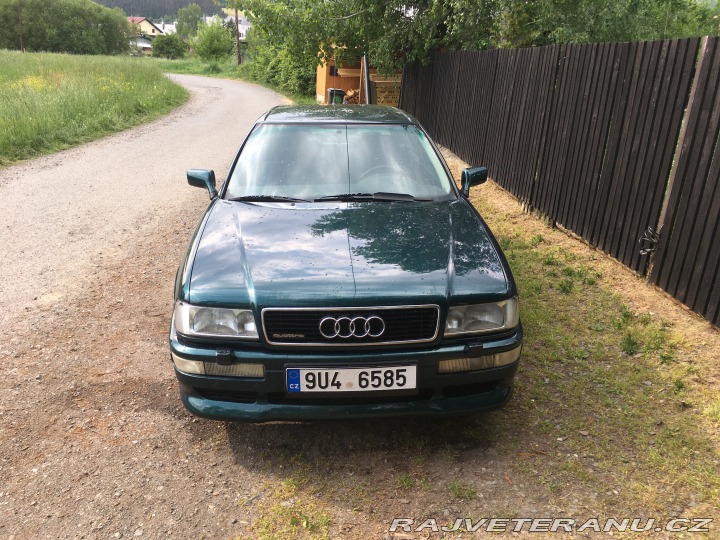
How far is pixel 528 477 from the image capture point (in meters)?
2.78

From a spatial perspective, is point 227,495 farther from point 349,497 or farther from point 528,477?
point 528,477

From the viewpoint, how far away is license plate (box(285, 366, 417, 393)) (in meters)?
2.62

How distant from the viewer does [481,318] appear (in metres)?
2.77

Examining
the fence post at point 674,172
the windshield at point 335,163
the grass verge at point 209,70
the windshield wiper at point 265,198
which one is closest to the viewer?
the windshield wiper at point 265,198

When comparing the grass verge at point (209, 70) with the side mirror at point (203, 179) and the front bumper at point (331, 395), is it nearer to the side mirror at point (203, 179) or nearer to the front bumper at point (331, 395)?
the side mirror at point (203, 179)

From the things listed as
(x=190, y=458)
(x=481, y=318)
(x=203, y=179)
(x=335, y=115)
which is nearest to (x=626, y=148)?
(x=335, y=115)

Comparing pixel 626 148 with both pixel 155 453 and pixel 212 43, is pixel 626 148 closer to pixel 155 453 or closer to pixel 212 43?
pixel 155 453

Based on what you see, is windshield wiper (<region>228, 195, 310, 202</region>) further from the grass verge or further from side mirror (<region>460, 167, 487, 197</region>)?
the grass verge

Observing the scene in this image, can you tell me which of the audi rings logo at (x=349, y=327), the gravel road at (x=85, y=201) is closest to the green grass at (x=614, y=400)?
the audi rings logo at (x=349, y=327)

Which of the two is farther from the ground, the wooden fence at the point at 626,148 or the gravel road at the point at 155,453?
the wooden fence at the point at 626,148

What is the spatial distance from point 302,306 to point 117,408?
4.94ft

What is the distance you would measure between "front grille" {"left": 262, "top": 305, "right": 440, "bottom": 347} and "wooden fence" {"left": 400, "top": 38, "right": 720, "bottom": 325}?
2770 millimetres

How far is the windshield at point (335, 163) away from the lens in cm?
379

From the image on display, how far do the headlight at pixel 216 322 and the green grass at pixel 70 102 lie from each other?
9.61 meters
